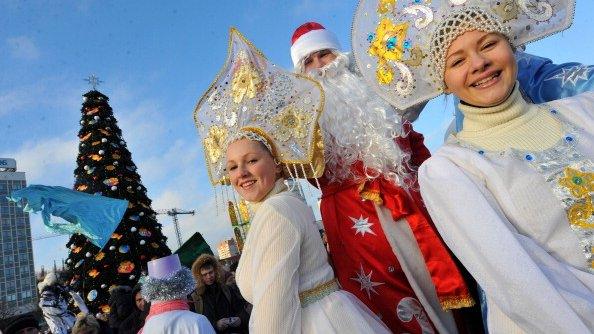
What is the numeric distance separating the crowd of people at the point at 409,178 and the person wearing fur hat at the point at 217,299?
162 centimetres

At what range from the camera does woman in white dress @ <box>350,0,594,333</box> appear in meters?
1.53

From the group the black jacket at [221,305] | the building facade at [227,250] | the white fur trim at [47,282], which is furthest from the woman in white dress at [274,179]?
the building facade at [227,250]

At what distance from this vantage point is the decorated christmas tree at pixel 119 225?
9984 mm

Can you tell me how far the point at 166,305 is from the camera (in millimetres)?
3830

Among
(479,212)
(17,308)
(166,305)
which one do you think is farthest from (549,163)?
(17,308)

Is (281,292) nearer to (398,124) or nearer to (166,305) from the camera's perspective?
(398,124)

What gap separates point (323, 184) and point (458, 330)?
131 cm

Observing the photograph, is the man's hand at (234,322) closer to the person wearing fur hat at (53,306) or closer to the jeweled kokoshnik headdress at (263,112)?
the jeweled kokoshnik headdress at (263,112)

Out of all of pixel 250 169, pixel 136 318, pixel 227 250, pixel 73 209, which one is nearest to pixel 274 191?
pixel 250 169

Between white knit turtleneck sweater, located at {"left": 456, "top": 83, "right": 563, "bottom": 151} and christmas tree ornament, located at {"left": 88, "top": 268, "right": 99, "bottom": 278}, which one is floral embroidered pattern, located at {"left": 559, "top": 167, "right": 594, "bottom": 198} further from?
christmas tree ornament, located at {"left": 88, "top": 268, "right": 99, "bottom": 278}

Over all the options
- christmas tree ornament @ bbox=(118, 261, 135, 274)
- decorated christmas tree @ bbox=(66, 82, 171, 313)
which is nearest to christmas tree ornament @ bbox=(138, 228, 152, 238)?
decorated christmas tree @ bbox=(66, 82, 171, 313)

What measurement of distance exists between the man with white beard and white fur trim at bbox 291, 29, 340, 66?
32 cm

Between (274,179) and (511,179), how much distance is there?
4.56 feet

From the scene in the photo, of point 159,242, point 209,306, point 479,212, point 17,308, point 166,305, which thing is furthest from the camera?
point 17,308
